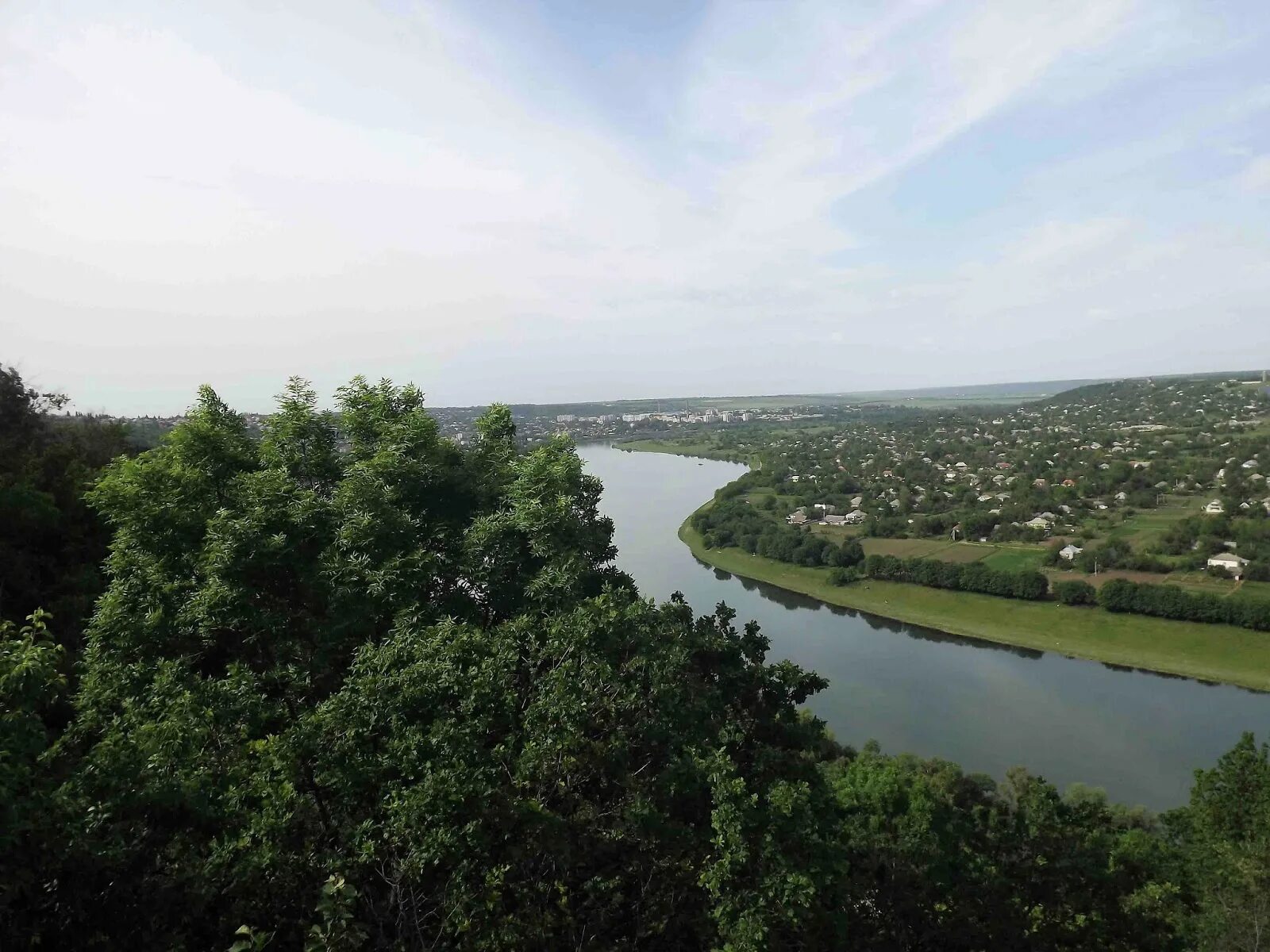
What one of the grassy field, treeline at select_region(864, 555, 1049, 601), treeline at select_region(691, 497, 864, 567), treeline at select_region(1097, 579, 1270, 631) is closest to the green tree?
treeline at select_region(1097, 579, 1270, 631)

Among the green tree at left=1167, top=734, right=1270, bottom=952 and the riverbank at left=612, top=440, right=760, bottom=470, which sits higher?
the green tree at left=1167, top=734, right=1270, bottom=952

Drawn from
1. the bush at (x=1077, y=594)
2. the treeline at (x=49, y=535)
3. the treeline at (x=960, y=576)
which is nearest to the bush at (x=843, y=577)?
the treeline at (x=960, y=576)

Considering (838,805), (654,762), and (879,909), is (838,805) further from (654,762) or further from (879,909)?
(654,762)

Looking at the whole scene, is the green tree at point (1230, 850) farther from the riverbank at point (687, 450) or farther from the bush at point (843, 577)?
the riverbank at point (687, 450)

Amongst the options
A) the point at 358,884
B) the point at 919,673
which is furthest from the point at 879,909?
the point at 919,673

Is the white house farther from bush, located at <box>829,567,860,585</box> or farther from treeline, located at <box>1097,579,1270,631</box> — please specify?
bush, located at <box>829,567,860,585</box>

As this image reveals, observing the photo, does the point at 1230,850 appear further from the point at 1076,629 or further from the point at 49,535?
the point at 1076,629
